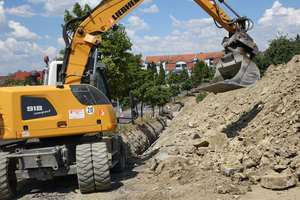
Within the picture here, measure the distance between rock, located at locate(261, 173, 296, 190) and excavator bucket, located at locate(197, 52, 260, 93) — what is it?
10.0 feet

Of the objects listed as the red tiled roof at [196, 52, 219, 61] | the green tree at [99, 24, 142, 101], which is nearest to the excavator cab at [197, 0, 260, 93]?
the green tree at [99, 24, 142, 101]

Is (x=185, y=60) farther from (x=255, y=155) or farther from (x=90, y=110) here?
(x=90, y=110)

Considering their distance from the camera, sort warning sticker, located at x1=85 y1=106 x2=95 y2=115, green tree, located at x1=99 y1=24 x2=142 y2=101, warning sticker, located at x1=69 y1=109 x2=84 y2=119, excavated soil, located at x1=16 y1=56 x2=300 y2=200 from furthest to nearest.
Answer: green tree, located at x1=99 y1=24 x2=142 y2=101 → warning sticker, located at x1=85 y1=106 x2=95 y2=115 → warning sticker, located at x1=69 y1=109 x2=84 y2=119 → excavated soil, located at x1=16 y1=56 x2=300 y2=200

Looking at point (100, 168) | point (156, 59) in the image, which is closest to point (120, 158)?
point (100, 168)

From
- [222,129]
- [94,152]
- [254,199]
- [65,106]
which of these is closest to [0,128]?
[65,106]

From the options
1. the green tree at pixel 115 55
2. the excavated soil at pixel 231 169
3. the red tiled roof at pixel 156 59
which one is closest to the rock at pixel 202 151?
the excavated soil at pixel 231 169

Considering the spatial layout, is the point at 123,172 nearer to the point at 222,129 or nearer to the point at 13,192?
the point at 13,192

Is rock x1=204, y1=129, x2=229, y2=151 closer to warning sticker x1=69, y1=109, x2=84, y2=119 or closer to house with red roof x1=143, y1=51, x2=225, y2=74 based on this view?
warning sticker x1=69, y1=109, x2=84, y2=119

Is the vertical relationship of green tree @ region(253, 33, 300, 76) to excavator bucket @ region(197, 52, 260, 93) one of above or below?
above

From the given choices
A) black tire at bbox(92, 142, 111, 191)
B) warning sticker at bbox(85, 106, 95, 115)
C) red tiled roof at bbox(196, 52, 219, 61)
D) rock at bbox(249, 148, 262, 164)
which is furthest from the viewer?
red tiled roof at bbox(196, 52, 219, 61)

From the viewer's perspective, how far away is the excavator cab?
8309 mm

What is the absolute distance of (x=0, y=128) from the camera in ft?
20.1

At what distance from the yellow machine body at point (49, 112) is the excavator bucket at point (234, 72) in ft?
11.2

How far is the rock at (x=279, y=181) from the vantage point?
5.38 meters
